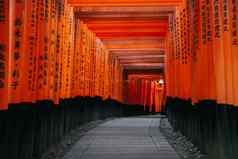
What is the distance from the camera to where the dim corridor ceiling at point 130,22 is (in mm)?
12016

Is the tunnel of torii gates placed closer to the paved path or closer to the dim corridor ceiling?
the dim corridor ceiling

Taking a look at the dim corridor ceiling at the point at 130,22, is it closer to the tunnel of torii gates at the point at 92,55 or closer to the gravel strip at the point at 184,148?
the tunnel of torii gates at the point at 92,55

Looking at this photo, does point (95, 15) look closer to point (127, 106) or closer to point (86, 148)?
point (86, 148)

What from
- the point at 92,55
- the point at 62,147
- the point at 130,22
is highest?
the point at 130,22

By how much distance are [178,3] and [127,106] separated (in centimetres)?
2090

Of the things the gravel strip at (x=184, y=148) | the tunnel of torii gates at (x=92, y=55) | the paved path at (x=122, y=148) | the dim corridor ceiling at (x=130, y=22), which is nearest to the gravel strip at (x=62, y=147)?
the paved path at (x=122, y=148)

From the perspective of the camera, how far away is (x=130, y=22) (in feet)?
48.7

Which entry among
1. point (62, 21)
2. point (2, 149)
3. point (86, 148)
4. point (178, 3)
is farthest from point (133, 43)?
point (2, 149)

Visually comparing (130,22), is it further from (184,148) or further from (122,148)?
(184,148)

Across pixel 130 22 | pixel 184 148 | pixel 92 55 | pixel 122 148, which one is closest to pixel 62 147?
pixel 122 148

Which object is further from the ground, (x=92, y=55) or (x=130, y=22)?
(x=130, y=22)

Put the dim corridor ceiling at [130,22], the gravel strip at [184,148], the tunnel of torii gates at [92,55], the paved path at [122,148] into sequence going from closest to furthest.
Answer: the tunnel of torii gates at [92,55] < the gravel strip at [184,148] < the paved path at [122,148] < the dim corridor ceiling at [130,22]

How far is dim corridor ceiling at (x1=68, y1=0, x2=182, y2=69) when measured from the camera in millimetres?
12016

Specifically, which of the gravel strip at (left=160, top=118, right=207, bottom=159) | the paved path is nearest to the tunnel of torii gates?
the gravel strip at (left=160, top=118, right=207, bottom=159)
